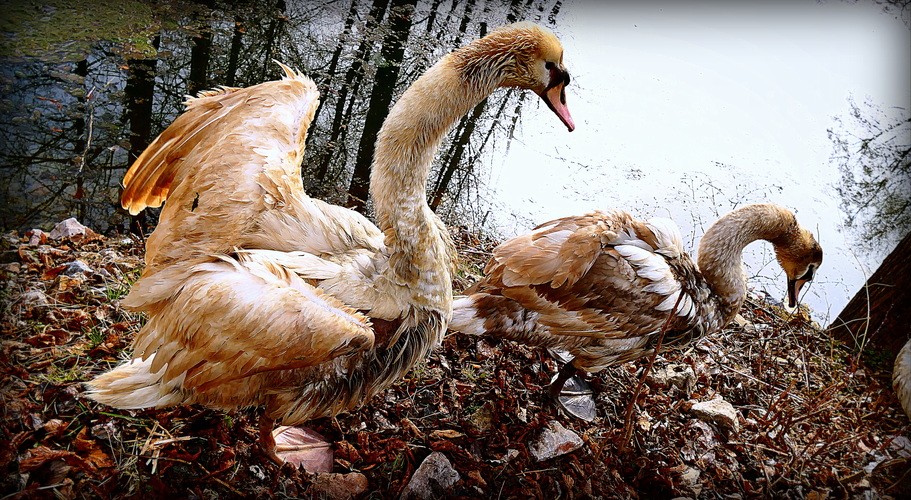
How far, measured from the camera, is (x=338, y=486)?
265cm

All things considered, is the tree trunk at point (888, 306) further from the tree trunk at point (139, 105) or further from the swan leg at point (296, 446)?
the tree trunk at point (139, 105)

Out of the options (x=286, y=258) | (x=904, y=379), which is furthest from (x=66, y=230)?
(x=904, y=379)

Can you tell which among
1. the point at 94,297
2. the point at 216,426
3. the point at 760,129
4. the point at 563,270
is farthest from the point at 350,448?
the point at 760,129

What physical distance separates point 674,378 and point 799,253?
137 centimetres

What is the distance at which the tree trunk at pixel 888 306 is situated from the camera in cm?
412

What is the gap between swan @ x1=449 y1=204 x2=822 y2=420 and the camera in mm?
3209

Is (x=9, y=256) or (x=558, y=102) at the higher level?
(x=558, y=102)

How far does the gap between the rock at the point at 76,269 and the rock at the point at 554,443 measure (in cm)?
308

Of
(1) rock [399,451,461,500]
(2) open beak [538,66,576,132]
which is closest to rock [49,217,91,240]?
(1) rock [399,451,461,500]

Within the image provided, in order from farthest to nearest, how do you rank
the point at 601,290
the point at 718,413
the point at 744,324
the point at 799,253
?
the point at 744,324, the point at 799,253, the point at 718,413, the point at 601,290

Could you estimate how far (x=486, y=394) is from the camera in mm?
3373

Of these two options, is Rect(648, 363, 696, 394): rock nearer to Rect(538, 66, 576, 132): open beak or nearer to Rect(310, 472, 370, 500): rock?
Rect(538, 66, 576, 132): open beak

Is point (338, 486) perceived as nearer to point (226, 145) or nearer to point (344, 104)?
point (226, 145)

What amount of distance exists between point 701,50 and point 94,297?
8.56 meters
